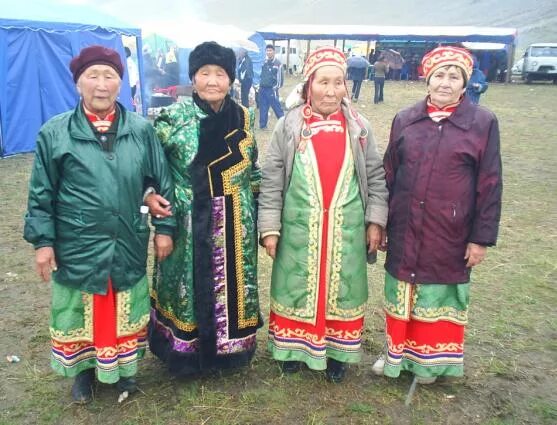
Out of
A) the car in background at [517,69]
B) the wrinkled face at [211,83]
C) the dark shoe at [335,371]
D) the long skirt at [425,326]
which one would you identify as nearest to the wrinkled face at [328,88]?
the wrinkled face at [211,83]

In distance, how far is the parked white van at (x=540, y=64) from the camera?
71.3 feet

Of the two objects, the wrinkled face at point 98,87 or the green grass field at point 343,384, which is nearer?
the wrinkled face at point 98,87

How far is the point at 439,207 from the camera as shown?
2504 millimetres

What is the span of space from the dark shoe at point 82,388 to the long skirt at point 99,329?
0.14 m

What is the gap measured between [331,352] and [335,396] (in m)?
0.24

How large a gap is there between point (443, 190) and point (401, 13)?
9766cm

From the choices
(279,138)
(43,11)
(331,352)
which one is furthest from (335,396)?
(43,11)

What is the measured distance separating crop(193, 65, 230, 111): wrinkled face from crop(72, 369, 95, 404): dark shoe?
5.13 feet

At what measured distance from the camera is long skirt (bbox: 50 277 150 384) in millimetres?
2393

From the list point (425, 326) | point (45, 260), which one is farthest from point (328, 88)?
point (45, 260)

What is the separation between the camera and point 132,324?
2.49m

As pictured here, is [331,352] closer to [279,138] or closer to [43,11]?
[279,138]

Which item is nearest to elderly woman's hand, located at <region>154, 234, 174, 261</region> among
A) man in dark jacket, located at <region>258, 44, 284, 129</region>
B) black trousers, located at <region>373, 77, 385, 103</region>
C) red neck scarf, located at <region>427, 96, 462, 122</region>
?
red neck scarf, located at <region>427, 96, 462, 122</region>

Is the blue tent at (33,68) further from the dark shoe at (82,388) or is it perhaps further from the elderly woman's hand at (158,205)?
the elderly woman's hand at (158,205)
